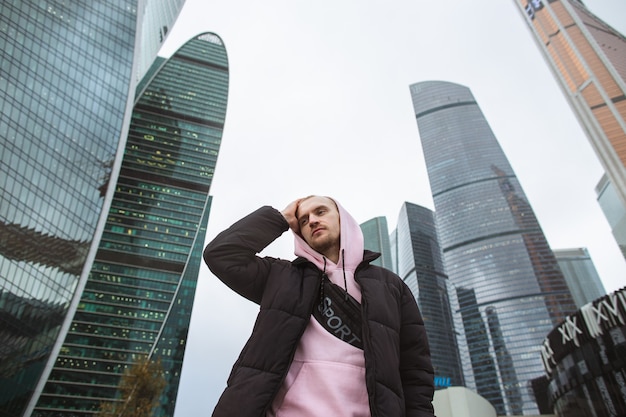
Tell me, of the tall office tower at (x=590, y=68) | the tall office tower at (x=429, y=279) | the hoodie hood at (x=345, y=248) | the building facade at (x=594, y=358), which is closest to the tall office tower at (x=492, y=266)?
the tall office tower at (x=429, y=279)

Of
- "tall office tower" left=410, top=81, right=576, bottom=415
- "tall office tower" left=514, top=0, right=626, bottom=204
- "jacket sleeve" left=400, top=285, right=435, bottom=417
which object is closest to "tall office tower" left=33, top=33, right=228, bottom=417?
"jacket sleeve" left=400, top=285, right=435, bottom=417

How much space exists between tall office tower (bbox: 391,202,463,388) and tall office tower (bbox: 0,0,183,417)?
377ft

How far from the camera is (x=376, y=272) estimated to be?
7.13 ft

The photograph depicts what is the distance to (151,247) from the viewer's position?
77438 mm

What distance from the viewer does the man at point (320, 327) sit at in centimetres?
153

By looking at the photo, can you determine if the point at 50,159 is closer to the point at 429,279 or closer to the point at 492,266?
the point at 492,266


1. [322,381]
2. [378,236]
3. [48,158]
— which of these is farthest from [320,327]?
[378,236]

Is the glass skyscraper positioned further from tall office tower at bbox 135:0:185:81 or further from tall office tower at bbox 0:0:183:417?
tall office tower at bbox 135:0:185:81

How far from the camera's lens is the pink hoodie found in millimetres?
1511

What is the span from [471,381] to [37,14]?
145537 mm

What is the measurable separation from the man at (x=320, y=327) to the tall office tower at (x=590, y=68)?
67267 millimetres

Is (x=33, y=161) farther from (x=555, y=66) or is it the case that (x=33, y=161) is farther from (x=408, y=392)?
(x=555, y=66)

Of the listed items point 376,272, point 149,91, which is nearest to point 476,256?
point 149,91

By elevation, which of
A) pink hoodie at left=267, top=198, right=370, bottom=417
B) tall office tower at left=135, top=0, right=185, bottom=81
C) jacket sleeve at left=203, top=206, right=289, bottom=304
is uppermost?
tall office tower at left=135, top=0, right=185, bottom=81
